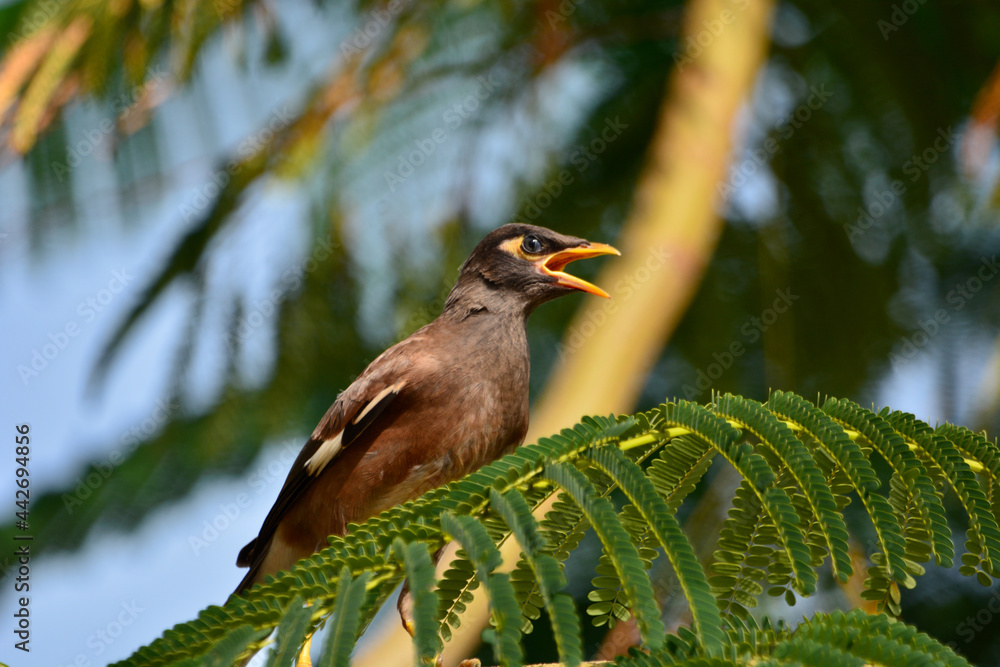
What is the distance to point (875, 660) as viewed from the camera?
4.97 ft

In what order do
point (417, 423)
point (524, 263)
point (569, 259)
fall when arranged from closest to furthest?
point (417, 423) < point (524, 263) < point (569, 259)

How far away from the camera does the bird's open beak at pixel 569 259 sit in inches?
152

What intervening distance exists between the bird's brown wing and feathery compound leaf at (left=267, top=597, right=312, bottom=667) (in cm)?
175

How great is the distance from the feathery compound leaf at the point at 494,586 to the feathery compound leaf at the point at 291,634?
337mm

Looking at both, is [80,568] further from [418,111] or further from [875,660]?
[875,660]

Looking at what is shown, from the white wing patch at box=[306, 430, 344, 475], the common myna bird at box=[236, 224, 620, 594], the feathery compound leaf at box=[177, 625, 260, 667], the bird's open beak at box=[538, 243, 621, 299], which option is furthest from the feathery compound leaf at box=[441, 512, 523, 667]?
the bird's open beak at box=[538, 243, 621, 299]

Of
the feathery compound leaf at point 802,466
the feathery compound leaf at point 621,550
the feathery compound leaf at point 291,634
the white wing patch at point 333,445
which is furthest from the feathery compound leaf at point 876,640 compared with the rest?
the white wing patch at point 333,445

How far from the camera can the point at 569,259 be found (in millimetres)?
4230

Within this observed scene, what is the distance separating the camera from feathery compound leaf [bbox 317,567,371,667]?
1.48 metres

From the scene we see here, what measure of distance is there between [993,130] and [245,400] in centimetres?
488

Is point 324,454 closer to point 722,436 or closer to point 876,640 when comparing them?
point 722,436

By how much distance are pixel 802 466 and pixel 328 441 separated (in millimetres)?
2250

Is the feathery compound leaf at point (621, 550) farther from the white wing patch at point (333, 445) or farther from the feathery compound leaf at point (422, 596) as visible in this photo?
the white wing patch at point (333, 445)

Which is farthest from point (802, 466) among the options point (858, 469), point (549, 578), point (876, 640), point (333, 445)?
point (333, 445)
